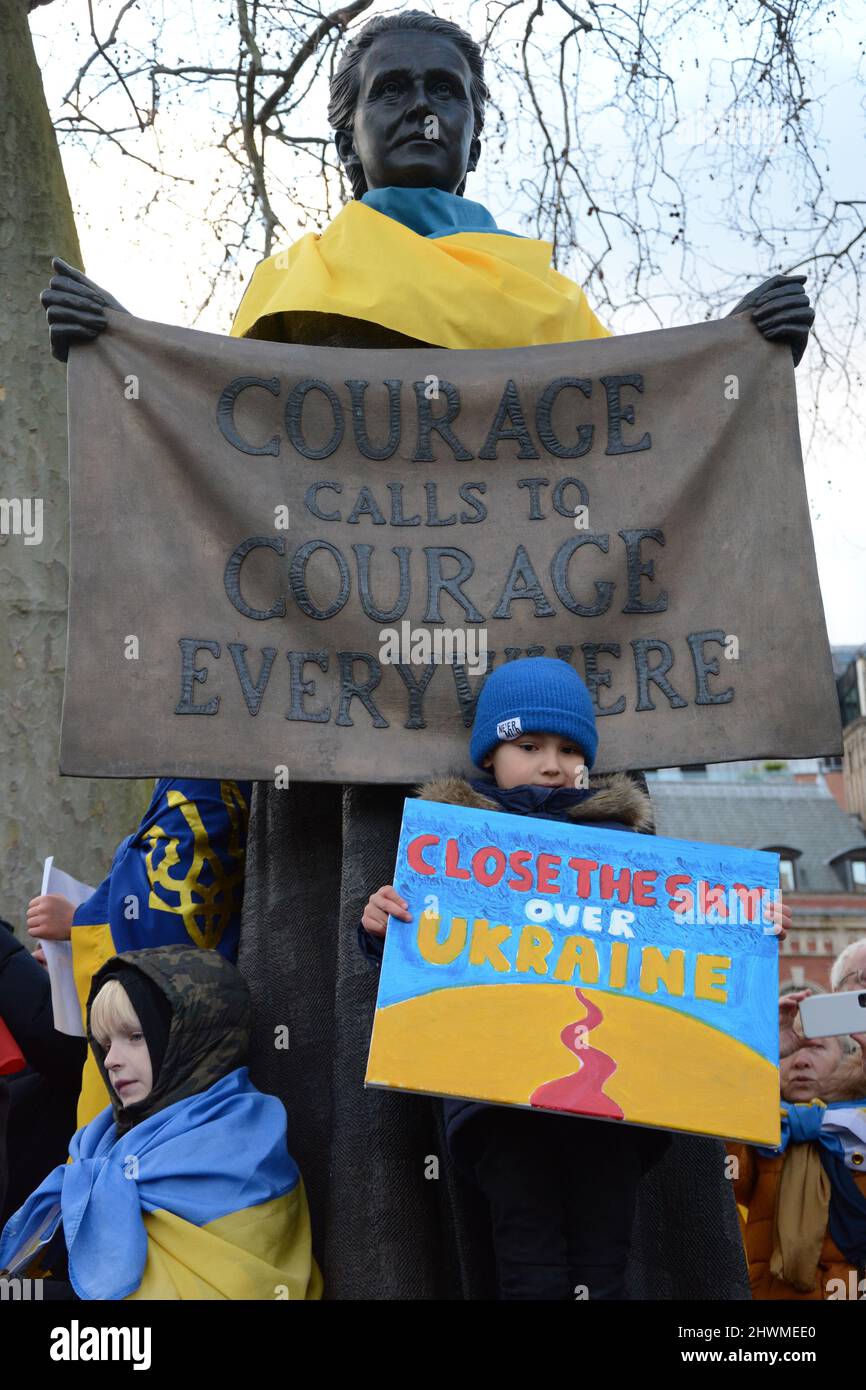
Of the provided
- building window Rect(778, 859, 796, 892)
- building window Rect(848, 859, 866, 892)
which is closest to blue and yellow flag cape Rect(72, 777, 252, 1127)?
building window Rect(778, 859, 796, 892)

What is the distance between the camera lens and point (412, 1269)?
2996 millimetres

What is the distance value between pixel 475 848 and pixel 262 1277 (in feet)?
2.70

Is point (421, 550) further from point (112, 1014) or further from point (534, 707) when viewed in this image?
point (112, 1014)

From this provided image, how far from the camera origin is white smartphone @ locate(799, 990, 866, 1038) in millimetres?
2951

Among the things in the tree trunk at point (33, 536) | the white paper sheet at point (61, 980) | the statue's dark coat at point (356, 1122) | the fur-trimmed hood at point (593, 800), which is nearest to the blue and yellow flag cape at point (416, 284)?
the statue's dark coat at point (356, 1122)

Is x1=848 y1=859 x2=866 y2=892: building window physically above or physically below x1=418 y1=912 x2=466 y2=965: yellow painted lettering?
above

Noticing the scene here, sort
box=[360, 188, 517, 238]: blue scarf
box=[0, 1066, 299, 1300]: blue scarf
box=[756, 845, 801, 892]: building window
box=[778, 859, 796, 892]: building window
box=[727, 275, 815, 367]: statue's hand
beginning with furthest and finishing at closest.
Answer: box=[778, 859, 796, 892]: building window
box=[756, 845, 801, 892]: building window
box=[360, 188, 517, 238]: blue scarf
box=[727, 275, 815, 367]: statue's hand
box=[0, 1066, 299, 1300]: blue scarf

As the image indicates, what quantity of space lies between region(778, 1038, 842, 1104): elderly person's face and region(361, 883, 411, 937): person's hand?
1.84 metres

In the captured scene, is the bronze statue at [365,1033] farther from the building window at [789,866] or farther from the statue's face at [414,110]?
the building window at [789,866]

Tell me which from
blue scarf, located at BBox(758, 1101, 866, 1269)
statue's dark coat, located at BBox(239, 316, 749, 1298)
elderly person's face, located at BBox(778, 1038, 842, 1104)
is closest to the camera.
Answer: statue's dark coat, located at BBox(239, 316, 749, 1298)

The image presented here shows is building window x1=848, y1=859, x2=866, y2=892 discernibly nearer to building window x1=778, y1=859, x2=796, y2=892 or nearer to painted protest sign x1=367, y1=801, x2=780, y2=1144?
building window x1=778, y1=859, x2=796, y2=892

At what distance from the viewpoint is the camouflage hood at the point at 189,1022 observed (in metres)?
3.04

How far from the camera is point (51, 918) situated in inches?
135

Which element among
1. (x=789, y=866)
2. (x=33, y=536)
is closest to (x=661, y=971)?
(x=33, y=536)
